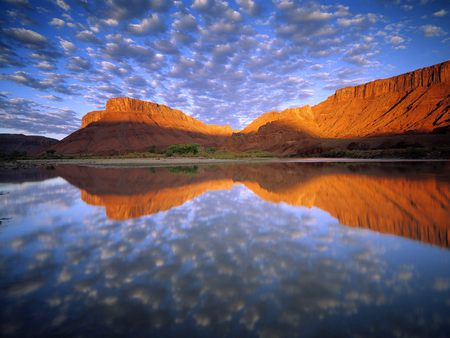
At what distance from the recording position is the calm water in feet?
9.61

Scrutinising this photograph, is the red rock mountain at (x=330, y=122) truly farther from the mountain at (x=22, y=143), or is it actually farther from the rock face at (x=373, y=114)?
the mountain at (x=22, y=143)

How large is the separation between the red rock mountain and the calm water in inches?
2535

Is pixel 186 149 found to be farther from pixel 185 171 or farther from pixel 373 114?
pixel 373 114

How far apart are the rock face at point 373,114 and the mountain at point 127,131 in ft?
153

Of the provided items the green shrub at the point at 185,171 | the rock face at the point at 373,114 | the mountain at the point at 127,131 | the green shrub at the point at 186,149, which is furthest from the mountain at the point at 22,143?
the green shrub at the point at 185,171

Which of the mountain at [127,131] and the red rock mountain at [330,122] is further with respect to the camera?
the mountain at [127,131]

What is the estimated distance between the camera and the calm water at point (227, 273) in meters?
2.93

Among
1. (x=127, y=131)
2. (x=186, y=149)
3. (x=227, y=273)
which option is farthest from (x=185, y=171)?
(x=127, y=131)

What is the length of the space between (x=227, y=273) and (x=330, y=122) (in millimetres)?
121932

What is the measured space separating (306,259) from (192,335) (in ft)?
8.59

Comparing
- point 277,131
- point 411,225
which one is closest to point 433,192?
point 411,225

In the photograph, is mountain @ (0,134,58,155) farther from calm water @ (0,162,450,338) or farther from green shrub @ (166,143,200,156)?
calm water @ (0,162,450,338)

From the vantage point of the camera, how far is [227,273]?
164 inches

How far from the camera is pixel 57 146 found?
5172 inches
